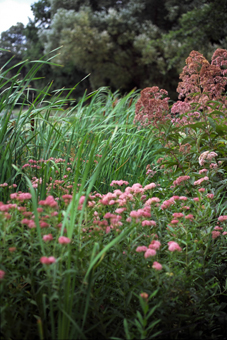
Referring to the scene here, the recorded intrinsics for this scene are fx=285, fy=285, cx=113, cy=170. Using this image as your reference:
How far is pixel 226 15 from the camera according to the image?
11.7 meters

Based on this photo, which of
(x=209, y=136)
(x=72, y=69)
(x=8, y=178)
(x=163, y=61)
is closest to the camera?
(x=8, y=178)

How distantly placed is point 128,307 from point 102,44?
16.2 m

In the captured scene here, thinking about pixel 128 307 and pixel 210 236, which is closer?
pixel 128 307

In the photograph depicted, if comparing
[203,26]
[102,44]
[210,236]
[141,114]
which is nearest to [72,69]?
[102,44]

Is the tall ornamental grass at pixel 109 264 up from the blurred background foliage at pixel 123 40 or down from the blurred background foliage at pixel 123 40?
down

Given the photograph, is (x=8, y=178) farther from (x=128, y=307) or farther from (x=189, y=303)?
(x=189, y=303)

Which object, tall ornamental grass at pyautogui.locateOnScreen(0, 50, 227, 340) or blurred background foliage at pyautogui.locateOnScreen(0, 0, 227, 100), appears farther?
blurred background foliage at pyautogui.locateOnScreen(0, 0, 227, 100)

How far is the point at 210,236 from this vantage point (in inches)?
54.5

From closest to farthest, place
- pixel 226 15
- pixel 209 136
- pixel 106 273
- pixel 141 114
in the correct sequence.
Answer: pixel 106 273 → pixel 209 136 → pixel 141 114 → pixel 226 15

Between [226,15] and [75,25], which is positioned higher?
[75,25]

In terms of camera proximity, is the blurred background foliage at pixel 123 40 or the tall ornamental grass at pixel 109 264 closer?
the tall ornamental grass at pixel 109 264

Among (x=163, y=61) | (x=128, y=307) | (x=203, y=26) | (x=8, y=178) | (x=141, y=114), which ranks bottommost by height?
(x=128, y=307)

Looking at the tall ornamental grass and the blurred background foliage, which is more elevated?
the blurred background foliage

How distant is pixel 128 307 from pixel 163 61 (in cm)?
1507
